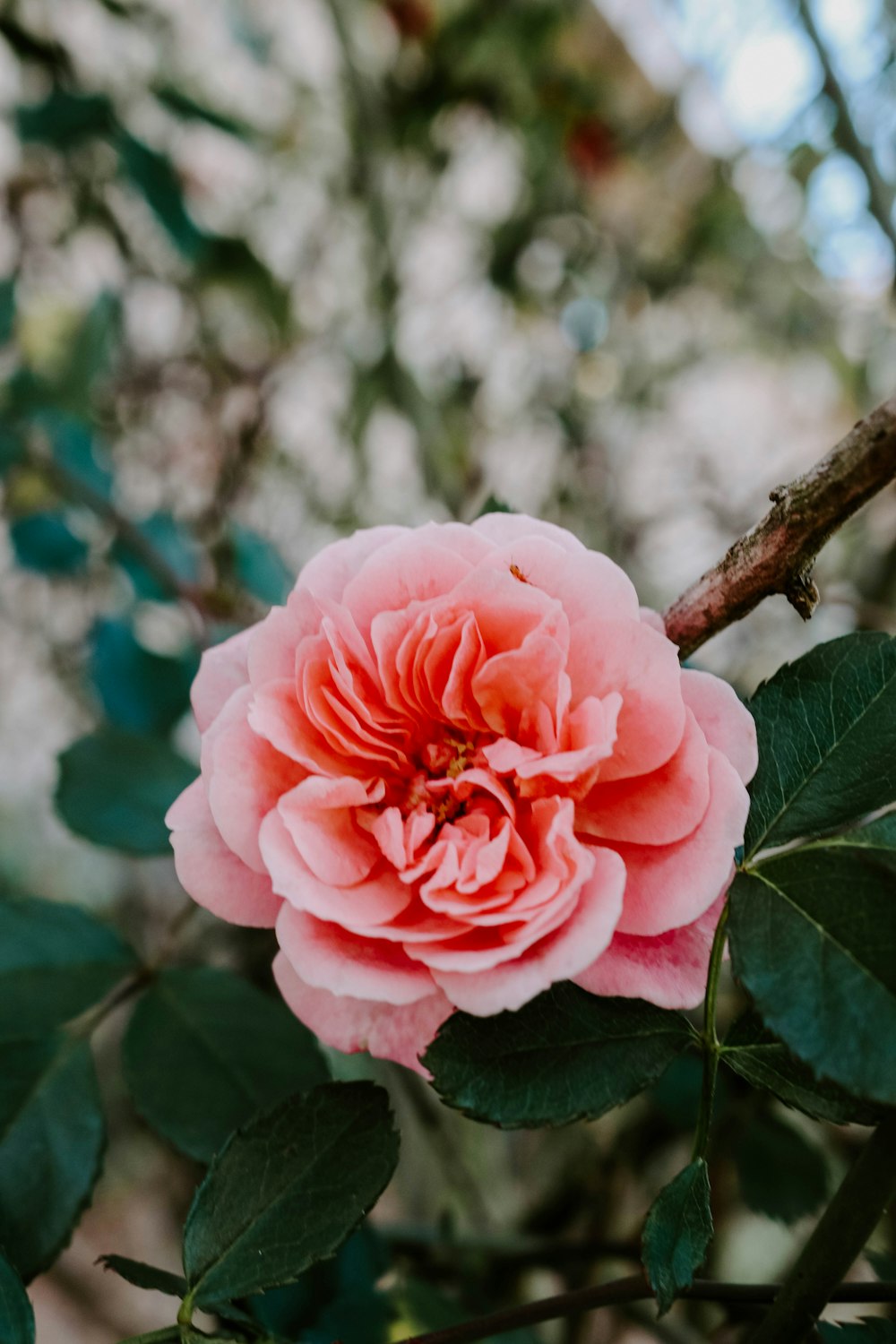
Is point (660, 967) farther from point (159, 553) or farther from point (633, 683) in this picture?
point (159, 553)

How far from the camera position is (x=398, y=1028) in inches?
10.0

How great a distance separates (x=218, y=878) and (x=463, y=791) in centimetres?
7

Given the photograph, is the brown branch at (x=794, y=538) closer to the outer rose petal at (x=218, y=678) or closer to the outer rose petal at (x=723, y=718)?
the outer rose petal at (x=723, y=718)

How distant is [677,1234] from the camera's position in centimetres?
24

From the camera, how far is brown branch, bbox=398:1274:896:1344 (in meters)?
0.26

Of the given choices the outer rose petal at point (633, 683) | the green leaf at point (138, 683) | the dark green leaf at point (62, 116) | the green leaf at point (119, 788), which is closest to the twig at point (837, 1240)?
the outer rose petal at point (633, 683)

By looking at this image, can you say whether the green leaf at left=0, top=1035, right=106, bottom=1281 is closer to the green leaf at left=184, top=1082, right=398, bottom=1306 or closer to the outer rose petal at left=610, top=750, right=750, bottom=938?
the green leaf at left=184, top=1082, right=398, bottom=1306

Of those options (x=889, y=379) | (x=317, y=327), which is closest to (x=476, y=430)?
(x=317, y=327)

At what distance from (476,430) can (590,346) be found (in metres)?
0.21

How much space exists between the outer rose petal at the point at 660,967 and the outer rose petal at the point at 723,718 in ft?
0.11

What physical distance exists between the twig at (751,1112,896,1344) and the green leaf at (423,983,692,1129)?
52 millimetres

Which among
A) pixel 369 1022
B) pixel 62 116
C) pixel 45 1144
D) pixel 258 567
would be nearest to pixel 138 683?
pixel 258 567

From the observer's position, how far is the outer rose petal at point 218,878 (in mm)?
262

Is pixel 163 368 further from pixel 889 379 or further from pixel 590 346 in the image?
pixel 889 379
